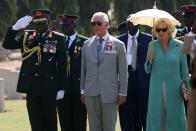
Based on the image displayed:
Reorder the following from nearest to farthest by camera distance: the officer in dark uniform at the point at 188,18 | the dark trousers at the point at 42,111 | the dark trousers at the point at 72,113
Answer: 1. the dark trousers at the point at 42,111
2. the officer in dark uniform at the point at 188,18
3. the dark trousers at the point at 72,113

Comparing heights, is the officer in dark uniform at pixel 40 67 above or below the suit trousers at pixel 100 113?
above

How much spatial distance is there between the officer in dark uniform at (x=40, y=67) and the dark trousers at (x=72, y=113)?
0.87 m

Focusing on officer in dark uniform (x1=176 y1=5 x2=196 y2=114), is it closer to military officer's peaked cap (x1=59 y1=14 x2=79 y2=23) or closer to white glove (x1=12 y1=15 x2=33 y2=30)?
military officer's peaked cap (x1=59 y1=14 x2=79 y2=23)

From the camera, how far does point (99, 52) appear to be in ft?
32.0

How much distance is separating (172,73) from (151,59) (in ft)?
1.08

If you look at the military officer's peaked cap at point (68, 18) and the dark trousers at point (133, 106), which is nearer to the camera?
the dark trousers at point (133, 106)

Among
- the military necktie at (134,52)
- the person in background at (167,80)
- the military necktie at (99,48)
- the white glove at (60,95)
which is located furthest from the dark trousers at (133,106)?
the person in background at (167,80)

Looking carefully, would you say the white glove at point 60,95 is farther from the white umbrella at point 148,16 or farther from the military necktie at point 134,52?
the white umbrella at point 148,16

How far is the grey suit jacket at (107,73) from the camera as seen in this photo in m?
9.65

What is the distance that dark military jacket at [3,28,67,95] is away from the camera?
1023cm

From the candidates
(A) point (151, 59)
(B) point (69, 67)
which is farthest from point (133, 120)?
(A) point (151, 59)

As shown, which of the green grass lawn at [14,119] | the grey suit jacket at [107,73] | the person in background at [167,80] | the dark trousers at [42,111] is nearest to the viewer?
the person in background at [167,80]

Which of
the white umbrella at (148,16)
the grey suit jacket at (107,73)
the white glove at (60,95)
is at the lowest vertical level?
the white glove at (60,95)

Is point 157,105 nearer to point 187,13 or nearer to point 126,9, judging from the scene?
point 187,13
